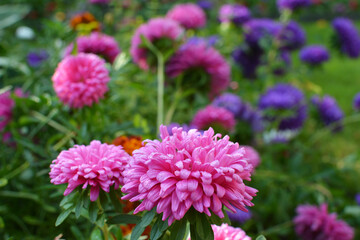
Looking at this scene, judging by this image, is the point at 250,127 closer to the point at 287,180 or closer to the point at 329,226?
the point at 287,180

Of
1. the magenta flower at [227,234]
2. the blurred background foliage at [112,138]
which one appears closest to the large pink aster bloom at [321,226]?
the blurred background foliage at [112,138]

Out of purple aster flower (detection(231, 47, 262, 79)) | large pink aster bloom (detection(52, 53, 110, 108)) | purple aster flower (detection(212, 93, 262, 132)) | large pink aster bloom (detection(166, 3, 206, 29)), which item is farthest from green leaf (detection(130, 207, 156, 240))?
purple aster flower (detection(231, 47, 262, 79))

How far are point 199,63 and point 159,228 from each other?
0.72 metres

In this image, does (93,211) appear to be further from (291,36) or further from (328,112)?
(291,36)

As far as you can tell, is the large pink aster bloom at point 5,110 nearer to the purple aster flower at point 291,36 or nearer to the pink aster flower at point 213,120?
the pink aster flower at point 213,120

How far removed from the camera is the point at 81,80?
706mm

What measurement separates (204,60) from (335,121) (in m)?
0.85

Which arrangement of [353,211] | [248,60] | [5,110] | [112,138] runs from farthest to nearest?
[248,60]
[353,211]
[5,110]
[112,138]

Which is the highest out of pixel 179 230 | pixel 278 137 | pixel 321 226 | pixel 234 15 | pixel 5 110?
pixel 179 230

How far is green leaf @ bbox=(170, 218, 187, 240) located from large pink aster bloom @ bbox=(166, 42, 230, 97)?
27.5 inches

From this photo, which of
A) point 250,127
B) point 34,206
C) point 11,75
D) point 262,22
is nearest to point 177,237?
point 34,206

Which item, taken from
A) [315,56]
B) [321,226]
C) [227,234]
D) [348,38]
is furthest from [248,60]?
[227,234]

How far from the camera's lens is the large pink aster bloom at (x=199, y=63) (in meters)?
1.03

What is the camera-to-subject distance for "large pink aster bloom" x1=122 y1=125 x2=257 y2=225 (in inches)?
13.8
